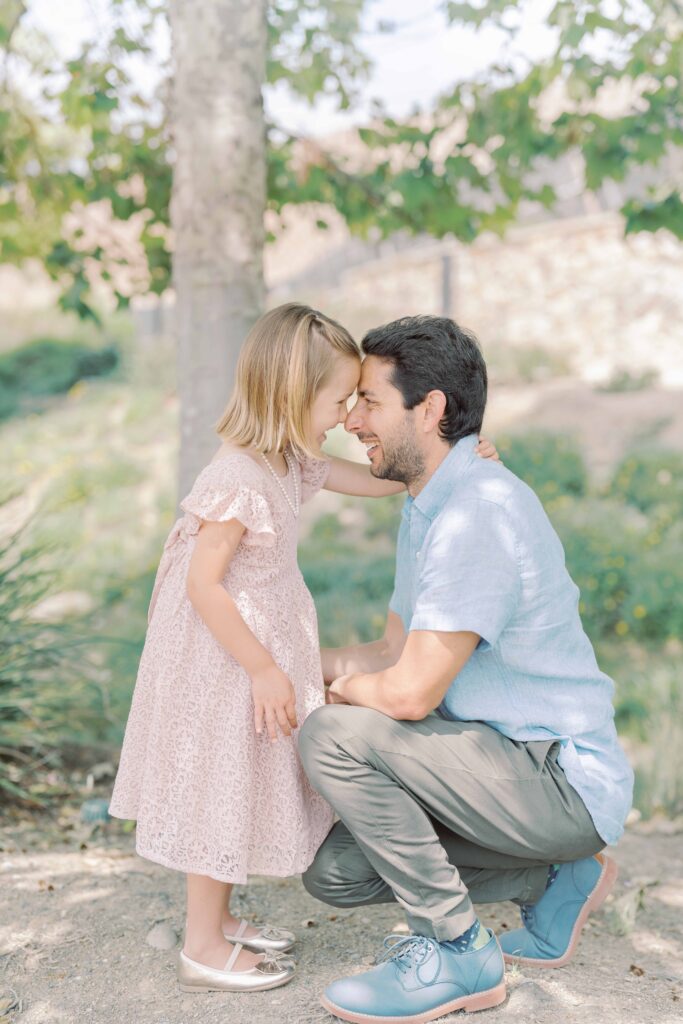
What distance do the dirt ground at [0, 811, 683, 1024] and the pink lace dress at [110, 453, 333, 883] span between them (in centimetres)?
32

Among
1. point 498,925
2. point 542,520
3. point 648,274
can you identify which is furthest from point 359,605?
point 648,274

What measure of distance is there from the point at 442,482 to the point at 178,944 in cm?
135

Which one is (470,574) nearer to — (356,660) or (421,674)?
(421,674)

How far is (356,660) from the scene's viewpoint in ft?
8.97

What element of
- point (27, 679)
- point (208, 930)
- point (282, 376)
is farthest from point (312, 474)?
point (27, 679)

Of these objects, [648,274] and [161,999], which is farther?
[648,274]

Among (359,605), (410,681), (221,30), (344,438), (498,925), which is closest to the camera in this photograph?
(410,681)

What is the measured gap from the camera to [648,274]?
42.7 ft

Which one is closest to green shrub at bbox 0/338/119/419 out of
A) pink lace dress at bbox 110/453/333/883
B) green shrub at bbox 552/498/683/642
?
green shrub at bbox 552/498/683/642

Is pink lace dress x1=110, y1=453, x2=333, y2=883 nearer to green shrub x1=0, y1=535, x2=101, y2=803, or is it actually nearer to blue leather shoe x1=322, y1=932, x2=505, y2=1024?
blue leather shoe x1=322, y1=932, x2=505, y2=1024

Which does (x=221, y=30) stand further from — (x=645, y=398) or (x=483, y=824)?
(x=645, y=398)

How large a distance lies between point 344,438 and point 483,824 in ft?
25.8

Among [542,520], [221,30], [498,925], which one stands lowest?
[498,925]

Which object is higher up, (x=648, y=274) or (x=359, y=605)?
(x=648, y=274)
